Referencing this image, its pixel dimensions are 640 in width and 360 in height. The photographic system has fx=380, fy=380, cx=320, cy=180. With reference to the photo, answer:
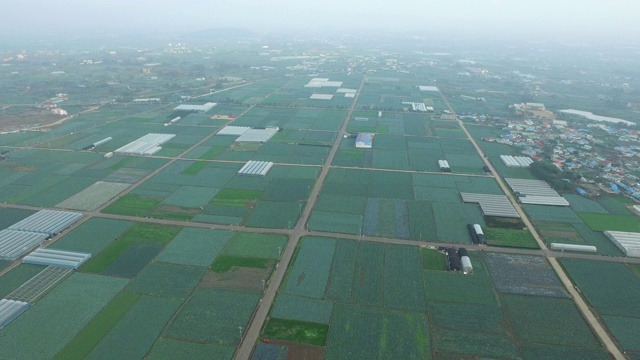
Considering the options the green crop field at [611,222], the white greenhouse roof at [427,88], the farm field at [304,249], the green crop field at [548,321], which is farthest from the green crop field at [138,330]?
the white greenhouse roof at [427,88]

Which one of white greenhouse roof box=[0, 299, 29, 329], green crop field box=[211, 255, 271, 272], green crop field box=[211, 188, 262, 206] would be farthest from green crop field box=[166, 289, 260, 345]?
green crop field box=[211, 188, 262, 206]

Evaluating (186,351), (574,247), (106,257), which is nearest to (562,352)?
(574,247)

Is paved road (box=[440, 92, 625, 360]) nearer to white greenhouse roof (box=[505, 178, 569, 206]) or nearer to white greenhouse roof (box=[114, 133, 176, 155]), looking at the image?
white greenhouse roof (box=[505, 178, 569, 206])

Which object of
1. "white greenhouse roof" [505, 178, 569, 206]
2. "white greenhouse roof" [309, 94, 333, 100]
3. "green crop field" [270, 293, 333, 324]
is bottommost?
"green crop field" [270, 293, 333, 324]

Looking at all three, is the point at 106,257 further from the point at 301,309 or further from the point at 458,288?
the point at 458,288

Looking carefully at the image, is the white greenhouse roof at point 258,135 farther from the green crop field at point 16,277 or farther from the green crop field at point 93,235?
the green crop field at point 16,277

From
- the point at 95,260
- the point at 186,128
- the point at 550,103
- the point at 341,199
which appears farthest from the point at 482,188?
the point at 550,103
